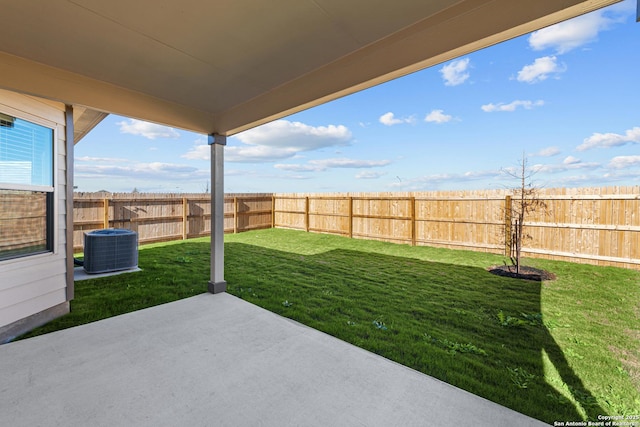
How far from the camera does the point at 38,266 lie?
→ 3.05 meters

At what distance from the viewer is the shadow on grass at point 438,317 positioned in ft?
6.95

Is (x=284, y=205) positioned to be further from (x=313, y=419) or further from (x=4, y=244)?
(x=313, y=419)

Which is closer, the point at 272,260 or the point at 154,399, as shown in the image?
the point at 154,399

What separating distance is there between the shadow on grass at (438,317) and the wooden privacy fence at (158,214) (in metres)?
4.23

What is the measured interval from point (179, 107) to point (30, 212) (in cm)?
201

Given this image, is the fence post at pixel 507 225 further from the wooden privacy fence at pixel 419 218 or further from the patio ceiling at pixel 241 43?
the patio ceiling at pixel 241 43

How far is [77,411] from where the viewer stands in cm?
173

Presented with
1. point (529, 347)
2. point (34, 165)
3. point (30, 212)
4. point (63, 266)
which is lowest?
point (529, 347)

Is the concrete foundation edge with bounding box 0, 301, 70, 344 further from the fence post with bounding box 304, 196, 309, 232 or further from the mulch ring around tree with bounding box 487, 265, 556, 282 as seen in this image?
A: the fence post with bounding box 304, 196, 309, 232

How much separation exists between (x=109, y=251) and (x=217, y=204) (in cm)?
→ 298

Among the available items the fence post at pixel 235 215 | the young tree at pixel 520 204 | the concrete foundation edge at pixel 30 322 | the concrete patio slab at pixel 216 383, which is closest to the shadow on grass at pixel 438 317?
the concrete patio slab at pixel 216 383

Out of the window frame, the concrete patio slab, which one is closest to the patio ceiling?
the window frame

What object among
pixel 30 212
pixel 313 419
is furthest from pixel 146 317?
pixel 313 419

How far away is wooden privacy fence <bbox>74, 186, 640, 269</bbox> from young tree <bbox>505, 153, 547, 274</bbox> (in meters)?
0.10
